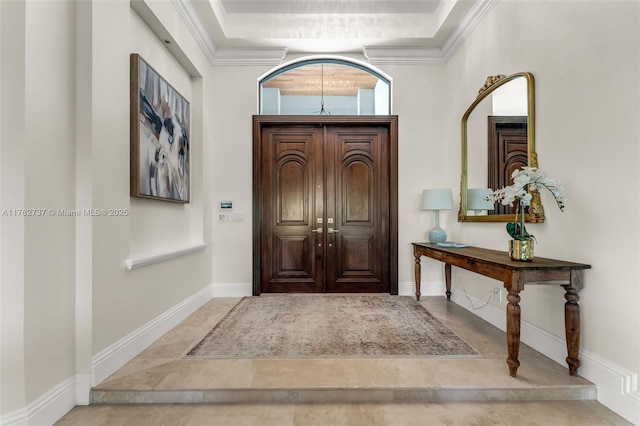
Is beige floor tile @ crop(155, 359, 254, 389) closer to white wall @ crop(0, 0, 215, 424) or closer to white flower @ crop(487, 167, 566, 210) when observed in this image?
white wall @ crop(0, 0, 215, 424)

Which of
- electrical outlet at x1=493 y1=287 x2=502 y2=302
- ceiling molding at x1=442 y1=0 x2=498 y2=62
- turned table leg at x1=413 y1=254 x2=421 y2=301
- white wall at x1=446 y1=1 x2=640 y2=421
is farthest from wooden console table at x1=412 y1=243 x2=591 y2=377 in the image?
ceiling molding at x1=442 y1=0 x2=498 y2=62

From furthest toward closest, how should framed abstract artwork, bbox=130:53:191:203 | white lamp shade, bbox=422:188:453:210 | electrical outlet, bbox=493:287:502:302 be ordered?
white lamp shade, bbox=422:188:453:210 < electrical outlet, bbox=493:287:502:302 < framed abstract artwork, bbox=130:53:191:203

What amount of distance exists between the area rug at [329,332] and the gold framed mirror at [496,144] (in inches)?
50.0

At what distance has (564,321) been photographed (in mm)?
2271

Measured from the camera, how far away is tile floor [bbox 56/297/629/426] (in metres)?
1.85

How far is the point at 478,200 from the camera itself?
3488 millimetres

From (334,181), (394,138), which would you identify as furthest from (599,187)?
(334,181)

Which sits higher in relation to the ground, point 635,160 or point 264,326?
point 635,160

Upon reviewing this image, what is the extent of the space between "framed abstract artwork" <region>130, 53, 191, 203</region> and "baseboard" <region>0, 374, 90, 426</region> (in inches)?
52.4

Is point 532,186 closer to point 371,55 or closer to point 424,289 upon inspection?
point 424,289

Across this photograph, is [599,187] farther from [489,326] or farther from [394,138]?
[394,138]

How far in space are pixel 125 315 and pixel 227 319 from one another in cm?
115

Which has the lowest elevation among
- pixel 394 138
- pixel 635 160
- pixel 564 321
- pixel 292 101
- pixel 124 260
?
pixel 564 321

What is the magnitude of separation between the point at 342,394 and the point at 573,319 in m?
1.58
